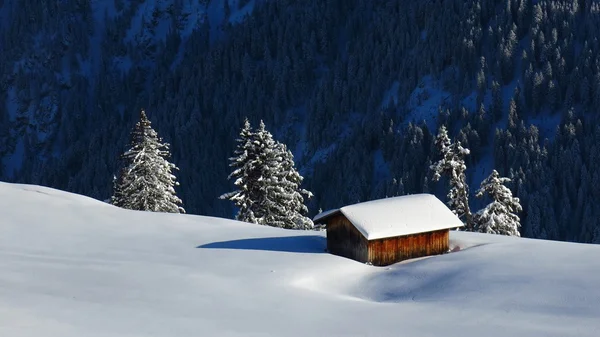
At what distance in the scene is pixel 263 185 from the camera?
1629 inches

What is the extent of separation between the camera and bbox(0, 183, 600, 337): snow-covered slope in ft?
59.3

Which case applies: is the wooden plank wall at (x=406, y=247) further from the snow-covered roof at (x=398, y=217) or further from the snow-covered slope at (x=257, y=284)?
the snow-covered slope at (x=257, y=284)

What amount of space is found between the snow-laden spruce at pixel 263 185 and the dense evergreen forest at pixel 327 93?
5181 cm

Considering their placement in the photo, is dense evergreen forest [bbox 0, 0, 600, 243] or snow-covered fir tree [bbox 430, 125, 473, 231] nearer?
snow-covered fir tree [bbox 430, 125, 473, 231]

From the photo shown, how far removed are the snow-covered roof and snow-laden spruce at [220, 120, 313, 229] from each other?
32.6 feet

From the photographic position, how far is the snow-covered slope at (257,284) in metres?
18.1

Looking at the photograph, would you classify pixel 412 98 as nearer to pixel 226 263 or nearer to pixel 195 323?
pixel 226 263

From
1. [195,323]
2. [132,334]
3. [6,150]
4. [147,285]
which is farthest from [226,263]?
[6,150]

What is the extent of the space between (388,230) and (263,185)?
13.6 m

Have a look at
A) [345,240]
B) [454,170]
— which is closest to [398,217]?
[345,240]

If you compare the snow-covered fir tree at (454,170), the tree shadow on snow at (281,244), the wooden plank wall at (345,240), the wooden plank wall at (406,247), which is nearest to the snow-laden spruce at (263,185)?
the tree shadow on snow at (281,244)

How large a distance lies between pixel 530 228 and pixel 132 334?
7622cm

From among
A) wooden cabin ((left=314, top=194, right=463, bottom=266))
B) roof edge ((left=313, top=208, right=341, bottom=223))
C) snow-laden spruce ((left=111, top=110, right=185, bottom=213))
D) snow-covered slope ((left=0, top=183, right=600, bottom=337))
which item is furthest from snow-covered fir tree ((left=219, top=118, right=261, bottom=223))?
wooden cabin ((left=314, top=194, right=463, bottom=266))

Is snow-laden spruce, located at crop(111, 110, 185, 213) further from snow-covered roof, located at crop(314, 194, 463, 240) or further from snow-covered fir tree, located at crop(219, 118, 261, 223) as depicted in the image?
snow-covered roof, located at crop(314, 194, 463, 240)
